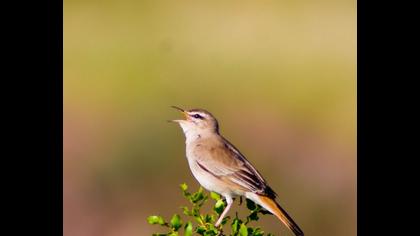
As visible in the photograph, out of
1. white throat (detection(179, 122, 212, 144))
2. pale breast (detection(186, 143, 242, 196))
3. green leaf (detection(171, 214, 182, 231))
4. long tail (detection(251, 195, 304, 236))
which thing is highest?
white throat (detection(179, 122, 212, 144))

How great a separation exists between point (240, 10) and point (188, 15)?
0.94 metres

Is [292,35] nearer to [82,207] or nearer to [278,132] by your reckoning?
[278,132]

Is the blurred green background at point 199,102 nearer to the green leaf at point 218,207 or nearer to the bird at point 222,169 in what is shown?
the bird at point 222,169

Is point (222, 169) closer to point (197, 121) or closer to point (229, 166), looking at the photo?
point (229, 166)

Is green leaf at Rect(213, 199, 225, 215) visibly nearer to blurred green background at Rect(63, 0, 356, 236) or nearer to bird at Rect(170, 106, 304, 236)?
bird at Rect(170, 106, 304, 236)

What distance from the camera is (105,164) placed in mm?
11633

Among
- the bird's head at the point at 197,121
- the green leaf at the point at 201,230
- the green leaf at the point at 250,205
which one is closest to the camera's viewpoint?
the green leaf at the point at 201,230

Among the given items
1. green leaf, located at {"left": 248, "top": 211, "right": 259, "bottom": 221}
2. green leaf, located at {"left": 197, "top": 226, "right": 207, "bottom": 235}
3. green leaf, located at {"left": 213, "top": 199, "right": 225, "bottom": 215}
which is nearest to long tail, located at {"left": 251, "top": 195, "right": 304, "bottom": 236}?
green leaf, located at {"left": 248, "top": 211, "right": 259, "bottom": 221}

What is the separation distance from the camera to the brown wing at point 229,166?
23.3 feet

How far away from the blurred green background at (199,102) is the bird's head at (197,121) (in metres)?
2.28

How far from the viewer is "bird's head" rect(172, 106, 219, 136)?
776 cm

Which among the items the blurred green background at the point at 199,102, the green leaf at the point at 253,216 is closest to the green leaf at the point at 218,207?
the green leaf at the point at 253,216

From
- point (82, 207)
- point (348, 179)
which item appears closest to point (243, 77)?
point (348, 179)

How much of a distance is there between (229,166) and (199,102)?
5.49 meters
